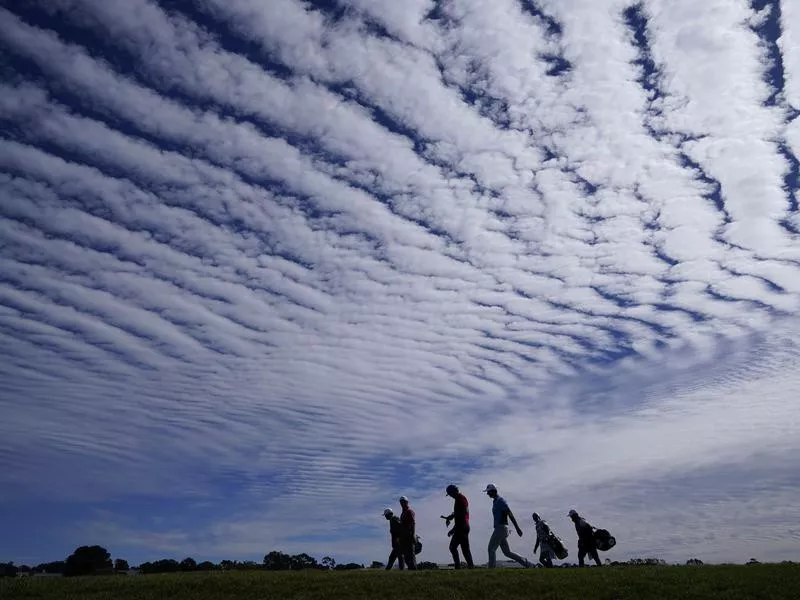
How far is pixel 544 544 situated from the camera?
24031 mm

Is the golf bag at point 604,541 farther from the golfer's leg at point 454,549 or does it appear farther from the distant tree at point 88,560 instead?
the distant tree at point 88,560

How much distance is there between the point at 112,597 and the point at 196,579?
8.00 feet

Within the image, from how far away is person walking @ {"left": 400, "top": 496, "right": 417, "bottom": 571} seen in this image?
2317 cm

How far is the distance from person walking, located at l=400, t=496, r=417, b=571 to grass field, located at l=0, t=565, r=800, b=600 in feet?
12.3

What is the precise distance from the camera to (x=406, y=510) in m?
23.5

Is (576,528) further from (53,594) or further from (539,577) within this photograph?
(53,594)

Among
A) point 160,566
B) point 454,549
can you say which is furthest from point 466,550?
point 160,566

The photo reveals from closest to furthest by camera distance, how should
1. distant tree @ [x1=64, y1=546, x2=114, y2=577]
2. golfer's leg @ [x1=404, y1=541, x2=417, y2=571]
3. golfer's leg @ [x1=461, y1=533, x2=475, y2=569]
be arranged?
golfer's leg @ [x1=461, y1=533, x2=475, y2=569]
golfer's leg @ [x1=404, y1=541, x2=417, y2=571]
distant tree @ [x1=64, y1=546, x2=114, y2=577]

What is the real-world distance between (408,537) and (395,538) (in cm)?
73

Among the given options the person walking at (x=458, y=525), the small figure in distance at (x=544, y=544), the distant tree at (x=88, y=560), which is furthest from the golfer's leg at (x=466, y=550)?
the distant tree at (x=88, y=560)

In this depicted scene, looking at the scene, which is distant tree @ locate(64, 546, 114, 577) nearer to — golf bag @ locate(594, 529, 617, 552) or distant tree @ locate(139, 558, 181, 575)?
distant tree @ locate(139, 558, 181, 575)

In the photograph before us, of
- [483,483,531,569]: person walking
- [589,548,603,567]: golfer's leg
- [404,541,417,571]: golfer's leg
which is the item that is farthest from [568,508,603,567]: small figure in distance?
[404,541,417,571]: golfer's leg

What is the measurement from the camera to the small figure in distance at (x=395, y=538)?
76.9 ft

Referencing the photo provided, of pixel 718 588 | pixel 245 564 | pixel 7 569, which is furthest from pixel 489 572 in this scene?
pixel 7 569
